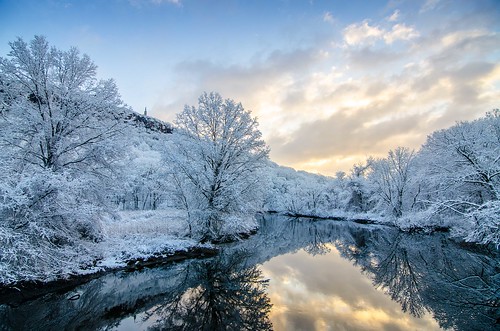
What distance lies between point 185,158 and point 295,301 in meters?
12.3

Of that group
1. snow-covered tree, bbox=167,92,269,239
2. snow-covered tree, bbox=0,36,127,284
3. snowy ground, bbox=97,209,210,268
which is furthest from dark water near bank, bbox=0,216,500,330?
snow-covered tree, bbox=167,92,269,239

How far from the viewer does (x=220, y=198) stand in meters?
17.5

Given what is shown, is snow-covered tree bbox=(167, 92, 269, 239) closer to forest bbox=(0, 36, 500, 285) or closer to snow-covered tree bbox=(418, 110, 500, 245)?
forest bbox=(0, 36, 500, 285)

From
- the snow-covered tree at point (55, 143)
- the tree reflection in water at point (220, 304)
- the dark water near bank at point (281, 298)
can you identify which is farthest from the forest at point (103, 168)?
the tree reflection in water at point (220, 304)

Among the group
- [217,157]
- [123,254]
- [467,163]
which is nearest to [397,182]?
[467,163]

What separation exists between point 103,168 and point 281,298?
11.2 metres

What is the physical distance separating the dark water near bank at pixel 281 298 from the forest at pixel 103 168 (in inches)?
76.1

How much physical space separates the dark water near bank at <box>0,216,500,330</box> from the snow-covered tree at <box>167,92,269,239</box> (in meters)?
3.96

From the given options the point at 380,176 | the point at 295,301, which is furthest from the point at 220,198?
the point at 380,176

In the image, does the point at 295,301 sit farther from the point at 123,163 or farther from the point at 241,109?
the point at 241,109

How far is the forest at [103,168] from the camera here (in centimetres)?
919

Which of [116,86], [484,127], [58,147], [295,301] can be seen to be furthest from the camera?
[484,127]

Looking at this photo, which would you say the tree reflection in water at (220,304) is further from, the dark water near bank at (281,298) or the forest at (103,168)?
the forest at (103,168)

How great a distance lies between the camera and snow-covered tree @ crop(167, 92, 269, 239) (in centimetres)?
1777
